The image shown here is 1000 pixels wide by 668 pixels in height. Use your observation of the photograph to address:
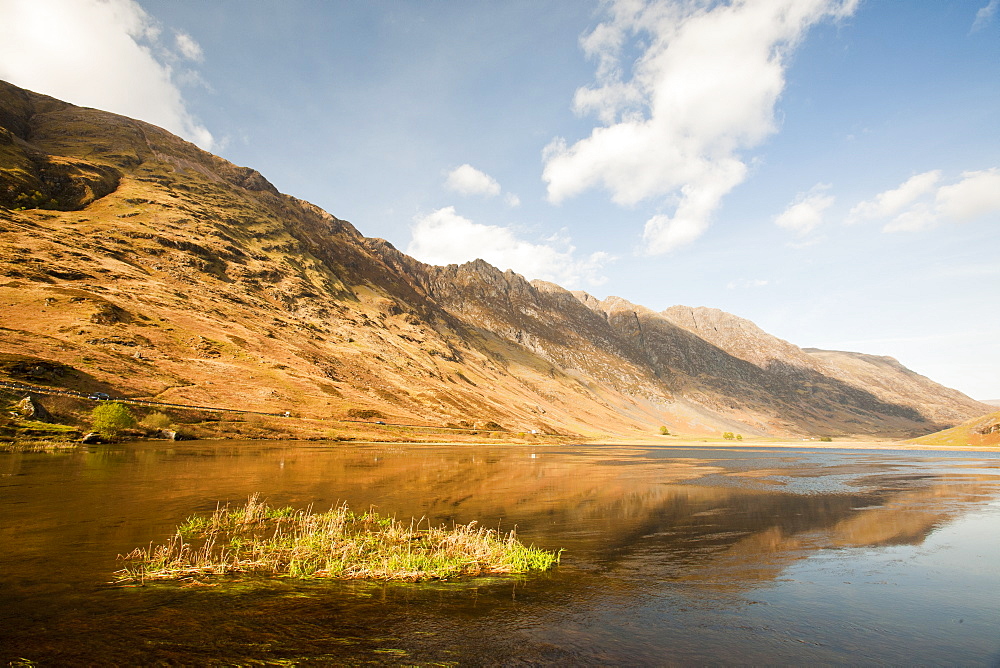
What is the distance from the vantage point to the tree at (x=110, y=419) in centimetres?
6125

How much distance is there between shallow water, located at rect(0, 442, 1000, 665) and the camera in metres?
11.3

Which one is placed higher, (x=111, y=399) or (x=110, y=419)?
(x=111, y=399)

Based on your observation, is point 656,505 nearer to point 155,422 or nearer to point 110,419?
point 110,419

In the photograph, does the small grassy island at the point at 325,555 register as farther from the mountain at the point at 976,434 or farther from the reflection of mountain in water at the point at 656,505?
the mountain at the point at 976,434

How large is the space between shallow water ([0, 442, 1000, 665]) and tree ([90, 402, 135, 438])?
2800cm

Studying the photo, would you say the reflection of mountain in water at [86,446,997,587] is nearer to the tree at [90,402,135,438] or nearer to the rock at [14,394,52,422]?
the tree at [90,402,135,438]

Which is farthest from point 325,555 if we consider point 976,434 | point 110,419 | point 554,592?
point 976,434

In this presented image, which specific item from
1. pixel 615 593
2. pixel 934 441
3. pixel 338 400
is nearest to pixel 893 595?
pixel 615 593

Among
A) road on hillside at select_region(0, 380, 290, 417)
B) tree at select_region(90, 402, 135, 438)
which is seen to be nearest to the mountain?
road on hillside at select_region(0, 380, 290, 417)

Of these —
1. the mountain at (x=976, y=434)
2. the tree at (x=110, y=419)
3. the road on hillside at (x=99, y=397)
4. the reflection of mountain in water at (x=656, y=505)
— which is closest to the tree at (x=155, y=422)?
the road on hillside at (x=99, y=397)

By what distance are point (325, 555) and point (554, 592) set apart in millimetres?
8871

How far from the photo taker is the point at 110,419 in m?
62.0

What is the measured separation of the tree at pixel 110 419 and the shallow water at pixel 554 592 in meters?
28.0

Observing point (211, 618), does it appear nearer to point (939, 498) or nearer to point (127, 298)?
point (939, 498)
